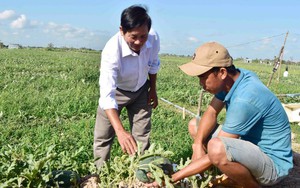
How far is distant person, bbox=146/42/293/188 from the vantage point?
2.75 metres

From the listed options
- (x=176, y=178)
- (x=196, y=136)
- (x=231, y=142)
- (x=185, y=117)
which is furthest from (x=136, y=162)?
(x=185, y=117)

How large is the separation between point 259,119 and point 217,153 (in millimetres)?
408

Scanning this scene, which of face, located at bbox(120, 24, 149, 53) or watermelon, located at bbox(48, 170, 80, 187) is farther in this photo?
face, located at bbox(120, 24, 149, 53)

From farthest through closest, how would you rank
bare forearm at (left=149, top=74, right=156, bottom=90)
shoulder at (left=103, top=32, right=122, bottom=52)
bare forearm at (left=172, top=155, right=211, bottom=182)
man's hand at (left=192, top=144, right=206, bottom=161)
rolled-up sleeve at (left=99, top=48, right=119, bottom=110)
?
1. bare forearm at (left=149, top=74, right=156, bottom=90)
2. man's hand at (left=192, top=144, right=206, bottom=161)
3. shoulder at (left=103, top=32, right=122, bottom=52)
4. rolled-up sleeve at (left=99, top=48, right=119, bottom=110)
5. bare forearm at (left=172, top=155, right=211, bottom=182)

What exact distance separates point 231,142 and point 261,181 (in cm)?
45

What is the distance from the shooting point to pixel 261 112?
279 centimetres

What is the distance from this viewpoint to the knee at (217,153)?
2.74 m

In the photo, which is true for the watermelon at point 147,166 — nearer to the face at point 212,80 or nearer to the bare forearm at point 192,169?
the bare forearm at point 192,169

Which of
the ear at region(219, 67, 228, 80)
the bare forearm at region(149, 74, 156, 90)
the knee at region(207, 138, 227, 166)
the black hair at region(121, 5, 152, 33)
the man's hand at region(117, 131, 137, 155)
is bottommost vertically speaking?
the knee at region(207, 138, 227, 166)

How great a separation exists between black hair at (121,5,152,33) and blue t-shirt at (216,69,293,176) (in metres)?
0.83

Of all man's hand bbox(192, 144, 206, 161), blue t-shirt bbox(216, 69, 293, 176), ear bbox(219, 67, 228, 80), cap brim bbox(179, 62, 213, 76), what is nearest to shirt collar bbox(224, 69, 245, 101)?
blue t-shirt bbox(216, 69, 293, 176)

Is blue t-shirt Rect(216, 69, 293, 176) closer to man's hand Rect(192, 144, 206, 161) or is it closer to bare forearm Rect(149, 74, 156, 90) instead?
man's hand Rect(192, 144, 206, 161)

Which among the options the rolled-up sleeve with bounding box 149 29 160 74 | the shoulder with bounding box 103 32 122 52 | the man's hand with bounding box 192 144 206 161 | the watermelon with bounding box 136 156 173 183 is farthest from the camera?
the rolled-up sleeve with bounding box 149 29 160 74

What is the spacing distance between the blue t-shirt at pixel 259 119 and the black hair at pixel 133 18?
32.7 inches
